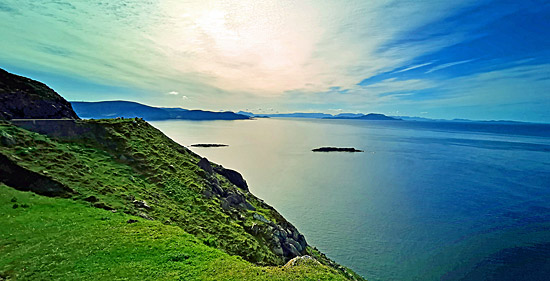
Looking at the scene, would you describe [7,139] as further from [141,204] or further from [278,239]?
[278,239]

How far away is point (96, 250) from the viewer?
14578mm

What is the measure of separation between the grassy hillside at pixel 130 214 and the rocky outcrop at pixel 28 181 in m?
0.27

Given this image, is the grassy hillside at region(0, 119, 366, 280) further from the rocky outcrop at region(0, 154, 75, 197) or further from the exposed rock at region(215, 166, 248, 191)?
the exposed rock at region(215, 166, 248, 191)

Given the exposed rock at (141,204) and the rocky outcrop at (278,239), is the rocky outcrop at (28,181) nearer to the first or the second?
the exposed rock at (141,204)

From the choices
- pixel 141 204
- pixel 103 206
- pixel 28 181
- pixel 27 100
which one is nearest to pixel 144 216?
pixel 141 204

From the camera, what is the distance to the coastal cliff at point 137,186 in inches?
758

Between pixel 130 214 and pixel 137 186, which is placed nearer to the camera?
pixel 130 214

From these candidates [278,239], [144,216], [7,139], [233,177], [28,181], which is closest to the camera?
[28,181]

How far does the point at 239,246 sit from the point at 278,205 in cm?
3729

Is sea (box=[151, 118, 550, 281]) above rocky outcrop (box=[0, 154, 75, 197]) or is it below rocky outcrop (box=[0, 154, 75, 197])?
below

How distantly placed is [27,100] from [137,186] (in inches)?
816

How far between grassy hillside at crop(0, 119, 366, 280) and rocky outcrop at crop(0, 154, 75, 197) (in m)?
0.27

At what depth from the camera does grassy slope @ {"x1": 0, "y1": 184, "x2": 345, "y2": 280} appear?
1301 cm

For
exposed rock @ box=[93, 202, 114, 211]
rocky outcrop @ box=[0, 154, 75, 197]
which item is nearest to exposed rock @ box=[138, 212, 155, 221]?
exposed rock @ box=[93, 202, 114, 211]
